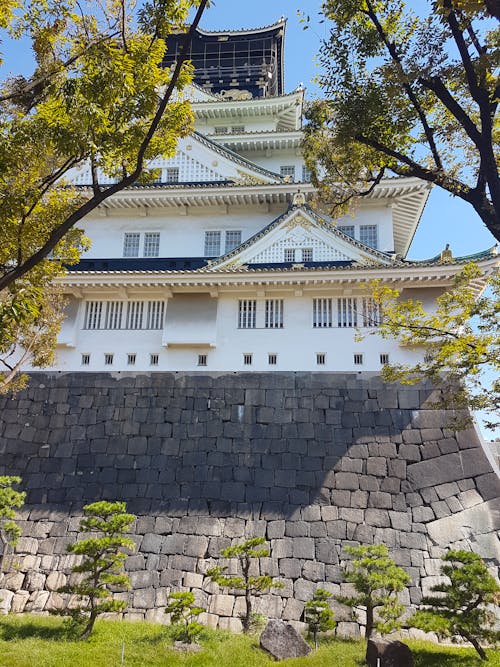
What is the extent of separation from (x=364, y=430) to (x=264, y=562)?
4.13 meters

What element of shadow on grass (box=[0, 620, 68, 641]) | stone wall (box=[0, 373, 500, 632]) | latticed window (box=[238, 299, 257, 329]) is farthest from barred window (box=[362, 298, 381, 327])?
shadow on grass (box=[0, 620, 68, 641])

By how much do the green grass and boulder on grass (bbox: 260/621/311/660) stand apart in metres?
0.15

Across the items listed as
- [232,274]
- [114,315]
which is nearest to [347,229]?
[232,274]

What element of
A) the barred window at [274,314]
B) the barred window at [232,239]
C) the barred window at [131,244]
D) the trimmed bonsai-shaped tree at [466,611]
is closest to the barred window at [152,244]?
the barred window at [131,244]

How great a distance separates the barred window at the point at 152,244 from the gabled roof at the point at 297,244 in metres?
3.33

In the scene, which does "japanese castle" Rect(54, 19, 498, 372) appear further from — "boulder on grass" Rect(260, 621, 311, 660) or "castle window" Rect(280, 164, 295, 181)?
"boulder on grass" Rect(260, 621, 311, 660)

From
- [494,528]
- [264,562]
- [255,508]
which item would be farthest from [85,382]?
[494,528]

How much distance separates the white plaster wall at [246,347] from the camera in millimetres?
15711

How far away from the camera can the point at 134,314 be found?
1686 cm

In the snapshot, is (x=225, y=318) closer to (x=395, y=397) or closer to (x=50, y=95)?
(x=395, y=397)

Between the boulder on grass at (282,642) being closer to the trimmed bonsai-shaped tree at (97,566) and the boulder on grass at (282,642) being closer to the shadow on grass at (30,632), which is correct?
the trimmed bonsai-shaped tree at (97,566)

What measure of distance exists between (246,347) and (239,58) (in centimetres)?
1904

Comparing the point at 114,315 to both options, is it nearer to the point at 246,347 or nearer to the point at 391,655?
the point at 246,347

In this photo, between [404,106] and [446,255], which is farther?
[446,255]
